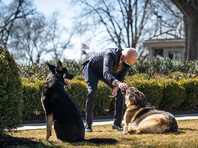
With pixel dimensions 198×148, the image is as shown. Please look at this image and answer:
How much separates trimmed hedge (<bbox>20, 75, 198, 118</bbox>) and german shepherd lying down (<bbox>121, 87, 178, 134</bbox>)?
353 cm

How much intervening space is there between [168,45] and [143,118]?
76.3 ft

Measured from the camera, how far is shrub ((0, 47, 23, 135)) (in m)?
4.57

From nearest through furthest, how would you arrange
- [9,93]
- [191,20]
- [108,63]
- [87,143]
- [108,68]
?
[9,93], [87,143], [108,68], [108,63], [191,20]

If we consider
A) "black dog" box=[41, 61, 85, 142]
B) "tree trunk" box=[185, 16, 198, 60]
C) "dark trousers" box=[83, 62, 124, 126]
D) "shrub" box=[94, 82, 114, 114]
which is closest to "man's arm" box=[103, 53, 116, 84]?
"dark trousers" box=[83, 62, 124, 126]

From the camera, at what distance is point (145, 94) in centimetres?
1038

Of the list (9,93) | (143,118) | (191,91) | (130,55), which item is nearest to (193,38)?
(191,91)

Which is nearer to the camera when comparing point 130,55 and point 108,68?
point 108,68

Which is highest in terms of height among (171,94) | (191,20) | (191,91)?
(191,20)

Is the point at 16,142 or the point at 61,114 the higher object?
the point at 61,114

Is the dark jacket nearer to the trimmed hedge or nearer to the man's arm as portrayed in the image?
the man's arm

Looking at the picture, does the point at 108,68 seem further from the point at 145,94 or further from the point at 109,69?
the point at 145,94

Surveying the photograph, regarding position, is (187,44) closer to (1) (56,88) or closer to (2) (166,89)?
(2) (166,89)

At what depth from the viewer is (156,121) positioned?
570 centimetres

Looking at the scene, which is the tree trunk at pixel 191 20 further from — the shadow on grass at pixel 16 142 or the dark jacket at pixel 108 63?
the shadow on grass at pixel 16 142
